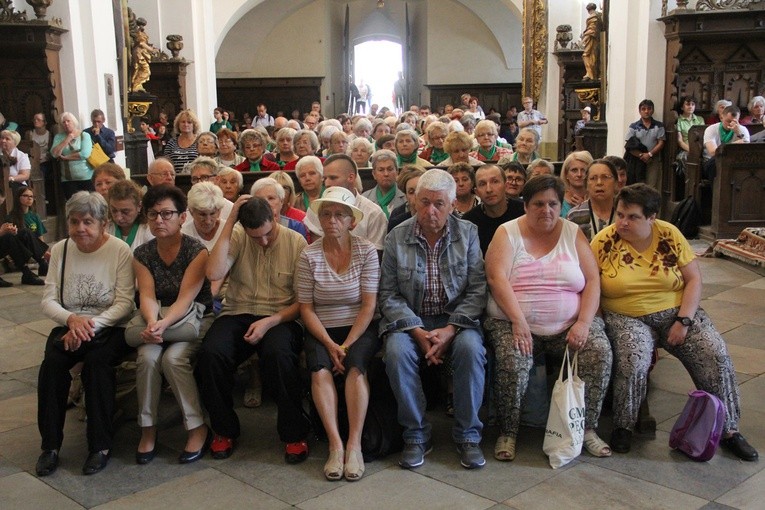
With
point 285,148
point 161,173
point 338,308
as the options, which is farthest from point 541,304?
point 285,148

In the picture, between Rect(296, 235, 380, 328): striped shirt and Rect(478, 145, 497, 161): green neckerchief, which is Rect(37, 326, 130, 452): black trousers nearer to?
Rect(296, 235, 380, 328): striped shirt

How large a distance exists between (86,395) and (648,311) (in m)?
2.43

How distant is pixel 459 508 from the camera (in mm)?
3012

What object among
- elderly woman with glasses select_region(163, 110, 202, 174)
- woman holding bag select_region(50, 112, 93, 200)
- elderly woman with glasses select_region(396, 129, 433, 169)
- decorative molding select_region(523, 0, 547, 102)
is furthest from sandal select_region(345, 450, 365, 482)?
decorative molding select_region(523, 0, 547, 102)

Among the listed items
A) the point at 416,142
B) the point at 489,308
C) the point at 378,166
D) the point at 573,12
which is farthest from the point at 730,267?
the point at 573,12

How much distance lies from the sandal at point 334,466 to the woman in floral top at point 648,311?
1.14 metres

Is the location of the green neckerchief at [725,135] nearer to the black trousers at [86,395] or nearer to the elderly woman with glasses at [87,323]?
the elderly woman with glasses at [87,323]

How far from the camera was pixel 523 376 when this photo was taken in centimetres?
353

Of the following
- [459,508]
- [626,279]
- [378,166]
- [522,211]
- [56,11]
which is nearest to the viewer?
[459,508]

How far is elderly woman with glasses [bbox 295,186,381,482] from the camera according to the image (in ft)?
11.5

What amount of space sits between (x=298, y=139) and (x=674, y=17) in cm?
546

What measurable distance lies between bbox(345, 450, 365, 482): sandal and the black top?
1.35 meters

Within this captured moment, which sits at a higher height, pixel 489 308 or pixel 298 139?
pixel 298 139

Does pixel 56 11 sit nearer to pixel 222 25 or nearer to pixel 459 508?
pixel 459 508
